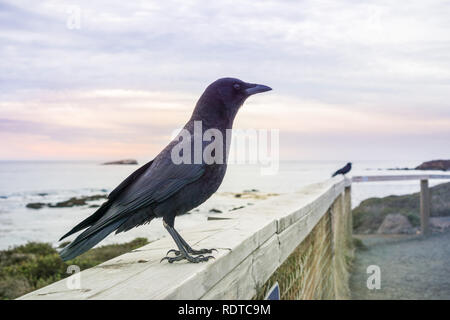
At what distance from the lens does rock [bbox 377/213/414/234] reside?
1478 cm

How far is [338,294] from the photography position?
26.4ft

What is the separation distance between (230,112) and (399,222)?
14317 millimetres

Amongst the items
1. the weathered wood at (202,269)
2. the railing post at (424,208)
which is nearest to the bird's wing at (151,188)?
the weathered wood at (202,269)

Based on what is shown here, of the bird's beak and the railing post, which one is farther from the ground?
the bird's beak

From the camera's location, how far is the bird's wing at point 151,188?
6.28 ft

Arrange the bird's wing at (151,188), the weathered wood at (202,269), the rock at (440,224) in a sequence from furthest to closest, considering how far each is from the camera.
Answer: the rock at (440,224) → the bird's wing at (151,188) → the weathered wood at (202,269)

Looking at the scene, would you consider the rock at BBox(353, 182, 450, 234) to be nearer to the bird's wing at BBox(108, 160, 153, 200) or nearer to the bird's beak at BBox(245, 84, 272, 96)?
the bird's beak at BBox(245, 84, 272, 96)

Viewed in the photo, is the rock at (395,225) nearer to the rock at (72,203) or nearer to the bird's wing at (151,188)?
the bird's wing at (151,188)

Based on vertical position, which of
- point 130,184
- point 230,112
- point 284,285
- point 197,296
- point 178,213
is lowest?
point 284,285

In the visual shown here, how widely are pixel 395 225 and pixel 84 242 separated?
48.8ft

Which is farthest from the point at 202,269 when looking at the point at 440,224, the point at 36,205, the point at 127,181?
the point at 36,205

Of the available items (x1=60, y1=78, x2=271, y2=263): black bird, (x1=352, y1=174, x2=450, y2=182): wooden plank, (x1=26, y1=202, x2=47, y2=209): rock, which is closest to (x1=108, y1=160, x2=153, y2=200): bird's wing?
(x1=60, y1=78, x2=271, y2=263): black bird
